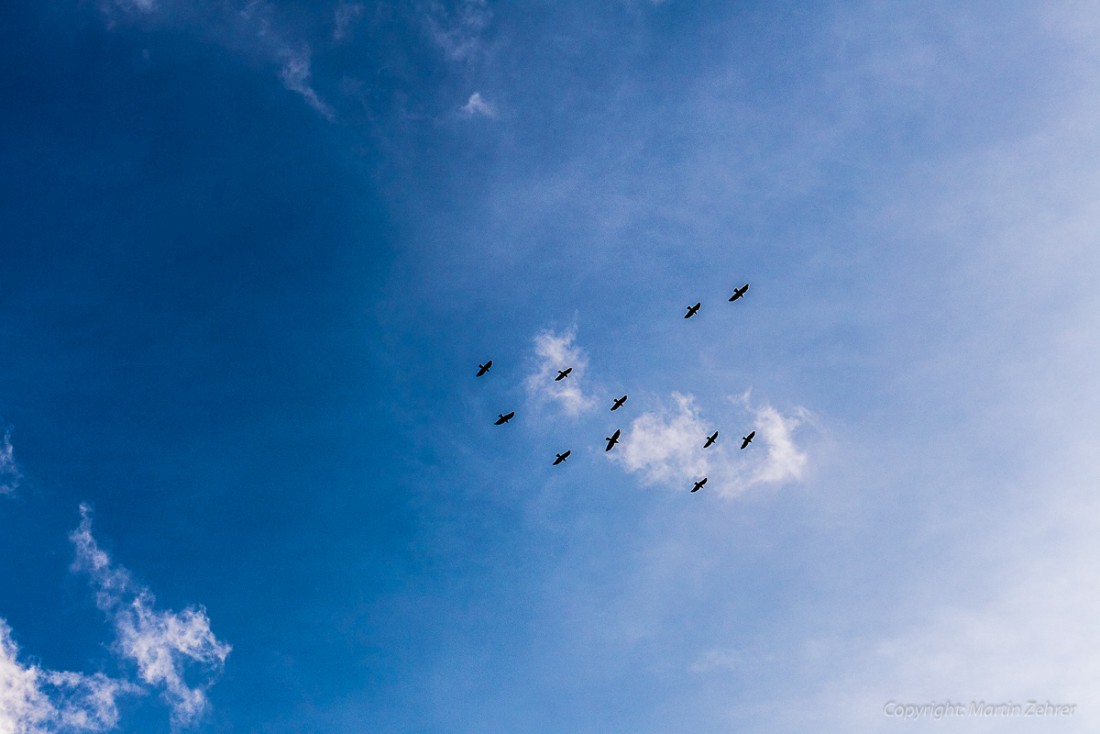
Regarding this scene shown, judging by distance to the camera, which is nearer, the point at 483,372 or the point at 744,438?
the point at 483,372

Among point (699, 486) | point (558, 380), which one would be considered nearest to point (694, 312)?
point (558, 380)

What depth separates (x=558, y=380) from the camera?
119 m

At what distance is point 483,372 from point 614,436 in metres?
26.1

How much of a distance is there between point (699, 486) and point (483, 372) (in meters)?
46.0

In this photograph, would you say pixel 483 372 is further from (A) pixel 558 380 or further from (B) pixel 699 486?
(B) pixel 699 486

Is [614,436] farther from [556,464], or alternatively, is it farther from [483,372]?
[483,372]

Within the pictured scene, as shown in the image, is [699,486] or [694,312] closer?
[694,312]

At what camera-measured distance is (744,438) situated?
125m

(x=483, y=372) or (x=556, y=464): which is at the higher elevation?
(x=483, y=372)

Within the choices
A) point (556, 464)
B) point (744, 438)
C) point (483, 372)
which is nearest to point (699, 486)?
point (744, 438)

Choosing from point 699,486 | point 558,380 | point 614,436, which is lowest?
point 699,486

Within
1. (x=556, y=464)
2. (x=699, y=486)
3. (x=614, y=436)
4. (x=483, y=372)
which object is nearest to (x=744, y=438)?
(x=699, y=486)

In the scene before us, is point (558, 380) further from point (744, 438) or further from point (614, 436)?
point (744, 438)

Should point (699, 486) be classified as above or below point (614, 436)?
below
